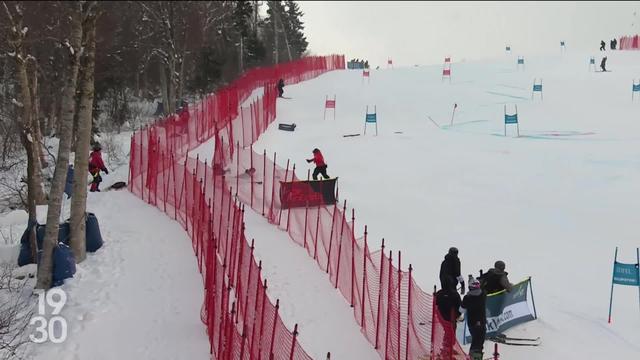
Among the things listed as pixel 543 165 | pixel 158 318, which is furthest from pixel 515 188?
pixel 158 318

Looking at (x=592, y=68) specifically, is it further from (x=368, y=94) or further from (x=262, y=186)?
(x=262, y=186)

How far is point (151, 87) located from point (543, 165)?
41.1 meters

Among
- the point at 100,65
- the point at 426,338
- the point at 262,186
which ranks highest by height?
the point at 100,65

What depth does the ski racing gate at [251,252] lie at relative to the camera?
7898 millimetres

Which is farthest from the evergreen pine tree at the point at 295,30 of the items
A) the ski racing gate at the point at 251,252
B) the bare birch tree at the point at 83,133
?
the bare birch tree at the point at 83,133

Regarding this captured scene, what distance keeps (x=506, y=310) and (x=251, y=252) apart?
4.44m

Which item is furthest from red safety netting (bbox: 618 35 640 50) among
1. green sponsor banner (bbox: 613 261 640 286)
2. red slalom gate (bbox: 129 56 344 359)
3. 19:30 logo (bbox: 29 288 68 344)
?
19:30 logo (bbox: 29 288 68 344)

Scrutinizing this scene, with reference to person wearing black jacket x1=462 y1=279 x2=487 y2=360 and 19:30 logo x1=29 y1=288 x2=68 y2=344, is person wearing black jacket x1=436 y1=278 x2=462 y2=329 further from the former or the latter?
19:30 logo x1=29 y1=288 x2=68 y2=344

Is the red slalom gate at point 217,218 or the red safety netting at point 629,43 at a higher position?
the red safety netting at point 629,43

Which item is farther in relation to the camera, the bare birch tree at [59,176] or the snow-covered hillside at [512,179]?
the snow-covered hillside at [512,179]

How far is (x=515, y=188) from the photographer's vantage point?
18.8 m

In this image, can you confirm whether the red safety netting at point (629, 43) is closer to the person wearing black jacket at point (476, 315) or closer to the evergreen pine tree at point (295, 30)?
the evergreen pine tree at point (295, 30)

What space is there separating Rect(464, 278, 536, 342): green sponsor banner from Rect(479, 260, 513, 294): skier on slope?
11 centimetres

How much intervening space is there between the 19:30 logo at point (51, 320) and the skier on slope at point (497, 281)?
6735 mm
